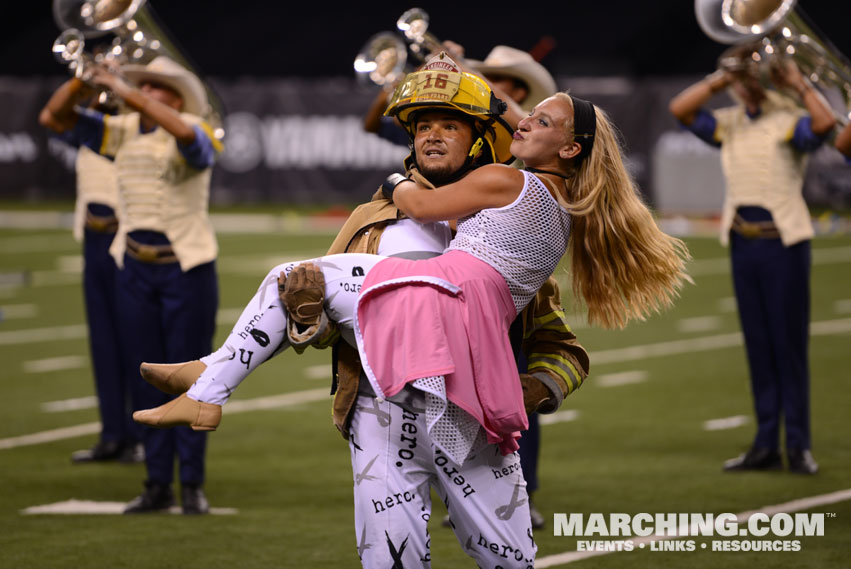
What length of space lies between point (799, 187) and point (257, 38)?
27051 mm

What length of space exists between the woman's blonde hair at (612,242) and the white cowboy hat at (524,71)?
9.82 ft

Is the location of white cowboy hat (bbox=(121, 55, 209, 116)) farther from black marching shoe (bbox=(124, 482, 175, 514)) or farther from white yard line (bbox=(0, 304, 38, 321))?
white yard line (bbox=(0, 304, 38, 321))

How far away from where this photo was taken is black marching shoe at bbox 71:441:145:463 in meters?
8.80

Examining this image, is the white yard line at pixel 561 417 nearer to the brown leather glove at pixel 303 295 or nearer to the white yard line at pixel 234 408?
the white yard line at pixel 234 408

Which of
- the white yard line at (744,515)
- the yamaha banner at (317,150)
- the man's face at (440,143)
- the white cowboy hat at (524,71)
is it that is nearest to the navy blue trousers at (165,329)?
the white cowboy hat at (524,71)

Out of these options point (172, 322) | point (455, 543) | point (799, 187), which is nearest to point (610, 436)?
point (799, 187)

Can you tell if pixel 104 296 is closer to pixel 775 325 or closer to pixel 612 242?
pixel 775 325

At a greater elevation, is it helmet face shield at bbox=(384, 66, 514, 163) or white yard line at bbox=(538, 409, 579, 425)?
helmet face shield at bbox=(384, 66, 514, 163)

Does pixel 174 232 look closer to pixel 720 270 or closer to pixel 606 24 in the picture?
pixel 720 270

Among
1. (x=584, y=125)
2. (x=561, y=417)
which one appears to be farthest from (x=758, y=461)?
(x=584, y=125)

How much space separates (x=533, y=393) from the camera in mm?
4457

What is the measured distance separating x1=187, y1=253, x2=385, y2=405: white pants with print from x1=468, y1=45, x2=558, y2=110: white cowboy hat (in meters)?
3.41

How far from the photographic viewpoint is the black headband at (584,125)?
4352 millimetres

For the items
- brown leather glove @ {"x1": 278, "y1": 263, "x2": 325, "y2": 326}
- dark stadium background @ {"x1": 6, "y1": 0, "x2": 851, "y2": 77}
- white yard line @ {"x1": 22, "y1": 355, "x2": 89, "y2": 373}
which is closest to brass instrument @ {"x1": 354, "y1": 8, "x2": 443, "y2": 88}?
brown leather glove @ {"x1": 278, "y1": 263, "x2": 325, "y2": 326}
